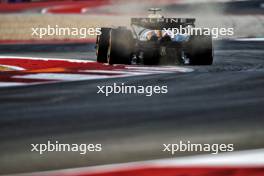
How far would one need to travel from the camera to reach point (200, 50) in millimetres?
4590

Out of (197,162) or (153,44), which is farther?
(153,44)

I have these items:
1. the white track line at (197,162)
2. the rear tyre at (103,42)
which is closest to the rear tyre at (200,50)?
the rear tyre at (103,42)

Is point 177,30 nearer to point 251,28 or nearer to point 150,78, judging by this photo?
point 150,78

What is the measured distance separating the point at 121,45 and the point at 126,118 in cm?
73

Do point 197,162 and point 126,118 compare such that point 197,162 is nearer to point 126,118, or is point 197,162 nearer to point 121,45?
point 126,118

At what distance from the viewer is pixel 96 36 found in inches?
183

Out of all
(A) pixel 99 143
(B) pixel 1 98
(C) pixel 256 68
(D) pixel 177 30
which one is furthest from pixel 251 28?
(B) pixel 1 98

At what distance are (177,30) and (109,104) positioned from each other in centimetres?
83

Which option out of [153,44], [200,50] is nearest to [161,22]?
[153,44]

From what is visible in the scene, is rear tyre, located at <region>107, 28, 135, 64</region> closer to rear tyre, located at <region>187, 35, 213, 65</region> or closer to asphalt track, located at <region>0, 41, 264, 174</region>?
asphalt track, located at <region>0, 41, 264, 174</region>

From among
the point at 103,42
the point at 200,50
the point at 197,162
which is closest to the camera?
the point at 197,162

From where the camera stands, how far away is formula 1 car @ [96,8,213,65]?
184 inches

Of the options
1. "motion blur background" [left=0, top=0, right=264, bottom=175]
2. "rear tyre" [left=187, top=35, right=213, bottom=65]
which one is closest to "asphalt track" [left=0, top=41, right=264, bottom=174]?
"motion blur background" [left=0, top=0, right=264, bottom=175]

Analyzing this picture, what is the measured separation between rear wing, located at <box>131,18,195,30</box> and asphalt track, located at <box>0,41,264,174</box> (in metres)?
0.34
